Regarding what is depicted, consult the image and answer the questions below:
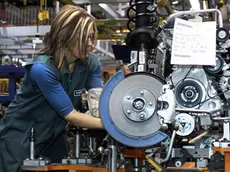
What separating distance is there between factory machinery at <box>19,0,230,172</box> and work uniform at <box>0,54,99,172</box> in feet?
0.44

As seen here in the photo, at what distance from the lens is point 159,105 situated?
213 centimetres

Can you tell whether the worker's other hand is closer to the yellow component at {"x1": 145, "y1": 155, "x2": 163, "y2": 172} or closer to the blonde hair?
the blonde hair

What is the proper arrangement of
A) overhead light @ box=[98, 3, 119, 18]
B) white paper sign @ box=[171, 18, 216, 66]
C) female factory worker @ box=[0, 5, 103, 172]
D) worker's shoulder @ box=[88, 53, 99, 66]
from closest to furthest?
white paper sign @ box=[171, 18, 216, 66], female factory worker @ box=[0, 5, 103, 172], worker's shoulder @ box=[88, 53, 99, 66], overhead light @ box=[98, 3, 119, 18]

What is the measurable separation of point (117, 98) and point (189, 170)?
507mm

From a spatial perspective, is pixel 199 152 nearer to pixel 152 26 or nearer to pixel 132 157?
pixel 132 157

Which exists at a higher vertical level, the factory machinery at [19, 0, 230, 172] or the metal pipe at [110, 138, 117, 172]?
the factory machinery at [19, 0, 230, 172]

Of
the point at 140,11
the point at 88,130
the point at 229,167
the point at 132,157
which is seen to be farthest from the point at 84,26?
the point at 229,167

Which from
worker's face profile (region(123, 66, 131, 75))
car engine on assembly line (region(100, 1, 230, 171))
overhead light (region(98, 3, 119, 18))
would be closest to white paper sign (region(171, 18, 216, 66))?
car engine on assembly line (region(100, 1, 230, 171))

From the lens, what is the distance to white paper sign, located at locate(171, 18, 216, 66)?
2.18m

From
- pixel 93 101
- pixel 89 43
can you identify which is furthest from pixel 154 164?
Result: pixel 89 43

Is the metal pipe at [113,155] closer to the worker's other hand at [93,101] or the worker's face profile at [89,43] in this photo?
the worker's other hand at [93,101]

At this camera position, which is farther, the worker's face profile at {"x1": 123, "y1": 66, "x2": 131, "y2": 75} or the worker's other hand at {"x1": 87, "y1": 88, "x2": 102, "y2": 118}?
the worker's other hand at {"x1": 87, "y1": 88, "x2": 102, "y2": 118}

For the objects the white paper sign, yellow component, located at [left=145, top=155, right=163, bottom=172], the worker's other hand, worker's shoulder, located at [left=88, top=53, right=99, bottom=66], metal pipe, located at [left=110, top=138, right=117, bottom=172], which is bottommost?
yellow component, located at [left=145, top=155, right=163, bottom=172]

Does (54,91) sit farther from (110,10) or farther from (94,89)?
(110,10)
